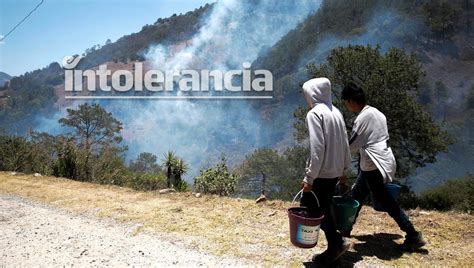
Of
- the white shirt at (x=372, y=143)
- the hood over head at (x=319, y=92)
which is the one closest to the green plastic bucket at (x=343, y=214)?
the white shirt at (x=372, y=143)

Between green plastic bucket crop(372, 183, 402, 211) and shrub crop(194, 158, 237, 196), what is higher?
green plastic bucket crop(372, 183, 402, 211)

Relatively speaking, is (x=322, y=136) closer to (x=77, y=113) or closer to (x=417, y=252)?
(x=417, y=252)

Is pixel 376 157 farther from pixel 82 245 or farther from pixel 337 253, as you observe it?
pixel 82 245

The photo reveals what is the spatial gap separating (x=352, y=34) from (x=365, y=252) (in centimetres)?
8693

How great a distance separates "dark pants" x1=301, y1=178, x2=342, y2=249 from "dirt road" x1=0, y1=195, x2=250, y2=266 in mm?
930

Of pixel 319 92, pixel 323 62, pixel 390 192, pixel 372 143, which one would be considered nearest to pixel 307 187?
pixel 319 92

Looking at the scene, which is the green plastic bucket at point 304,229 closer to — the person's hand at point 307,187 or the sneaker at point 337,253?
the person's hand at point 307,187

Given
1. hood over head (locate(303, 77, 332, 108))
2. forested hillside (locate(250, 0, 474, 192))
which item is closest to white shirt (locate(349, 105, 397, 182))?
hood over head (locate(303, 77, 332, 108))

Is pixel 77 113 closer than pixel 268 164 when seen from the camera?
No

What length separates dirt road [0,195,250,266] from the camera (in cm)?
409

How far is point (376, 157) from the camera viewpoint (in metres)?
3.93

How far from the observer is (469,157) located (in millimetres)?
56375

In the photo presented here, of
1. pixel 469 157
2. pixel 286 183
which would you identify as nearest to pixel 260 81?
pixel 469 157

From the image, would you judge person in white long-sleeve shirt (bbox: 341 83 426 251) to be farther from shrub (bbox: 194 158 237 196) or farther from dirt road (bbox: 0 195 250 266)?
shrub (bbox: 194 158 237 196)
